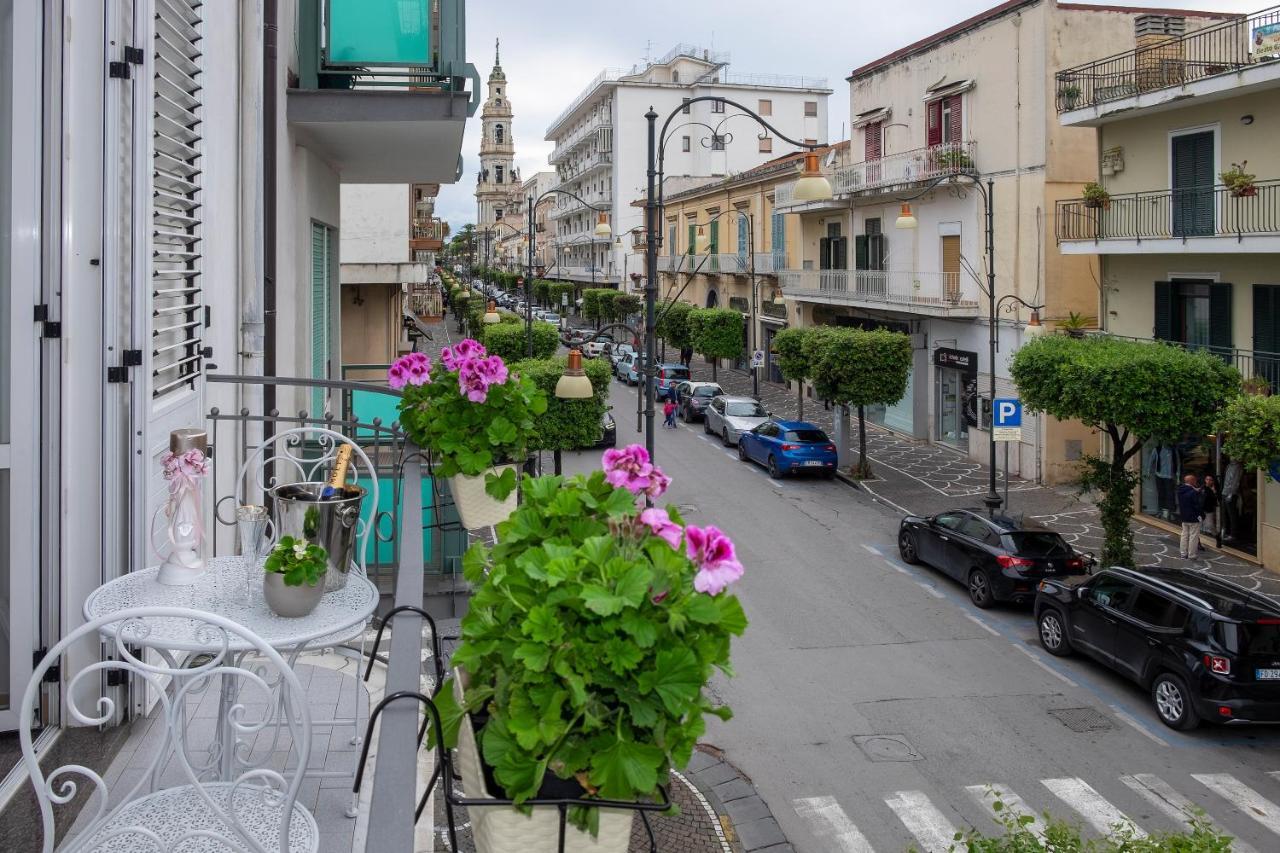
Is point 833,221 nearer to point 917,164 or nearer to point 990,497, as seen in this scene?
point 917,164

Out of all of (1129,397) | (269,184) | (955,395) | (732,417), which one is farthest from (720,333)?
(269,184)

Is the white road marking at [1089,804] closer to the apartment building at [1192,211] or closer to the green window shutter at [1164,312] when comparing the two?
the apartment building at [1192,211]

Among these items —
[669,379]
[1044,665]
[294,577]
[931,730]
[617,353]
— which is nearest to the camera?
[294,577]

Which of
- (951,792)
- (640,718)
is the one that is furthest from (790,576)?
(640,718)

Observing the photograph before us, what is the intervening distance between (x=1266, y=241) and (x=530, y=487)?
19418mm

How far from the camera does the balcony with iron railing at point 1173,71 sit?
766 inches

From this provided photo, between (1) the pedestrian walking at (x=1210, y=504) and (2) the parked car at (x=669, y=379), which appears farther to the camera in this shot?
(2) the parked car at (x=669, y=379)

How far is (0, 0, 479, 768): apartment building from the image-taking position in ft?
15.3

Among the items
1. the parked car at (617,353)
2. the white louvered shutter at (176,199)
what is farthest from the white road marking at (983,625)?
the parked car at (617,353)

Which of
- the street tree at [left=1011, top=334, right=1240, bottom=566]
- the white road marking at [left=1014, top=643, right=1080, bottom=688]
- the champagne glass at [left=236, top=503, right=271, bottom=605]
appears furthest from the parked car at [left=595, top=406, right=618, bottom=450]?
the champagne glass at [left=236, top=503, right=271, bottom=605]

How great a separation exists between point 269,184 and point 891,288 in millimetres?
27435

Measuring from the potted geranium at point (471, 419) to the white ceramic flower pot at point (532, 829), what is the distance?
3.66m

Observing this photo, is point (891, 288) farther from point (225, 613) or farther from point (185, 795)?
point (185, 795)

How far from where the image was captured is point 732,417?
3450cm
